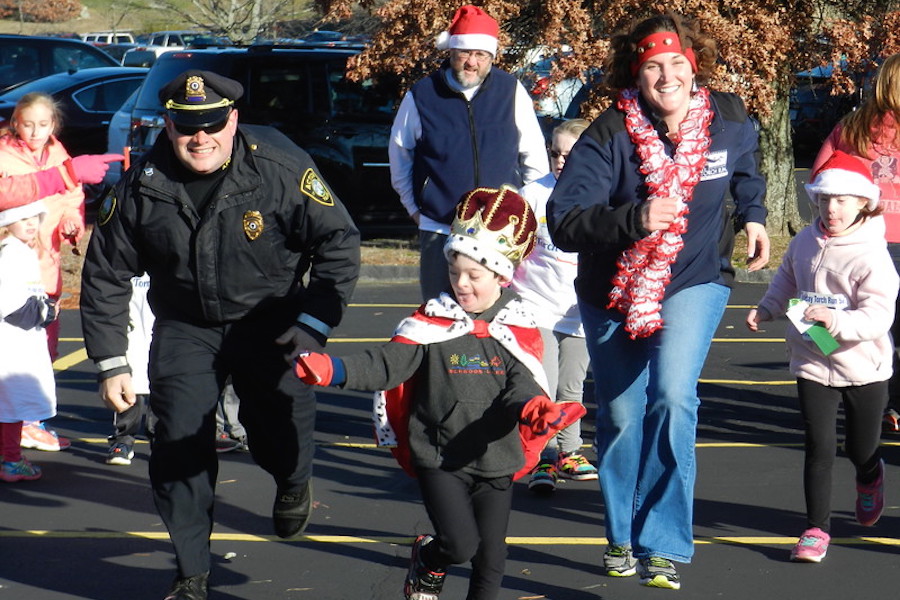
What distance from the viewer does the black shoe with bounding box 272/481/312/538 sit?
540 cm

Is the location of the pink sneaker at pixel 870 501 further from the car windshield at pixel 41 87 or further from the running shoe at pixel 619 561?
the car windshield at pixel 41 87

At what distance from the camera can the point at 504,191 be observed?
466 cm

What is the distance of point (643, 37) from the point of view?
4.86m

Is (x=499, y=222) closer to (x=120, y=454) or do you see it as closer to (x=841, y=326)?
(x=841, y=326)

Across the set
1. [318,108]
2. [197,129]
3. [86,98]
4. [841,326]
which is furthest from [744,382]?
[86,98]

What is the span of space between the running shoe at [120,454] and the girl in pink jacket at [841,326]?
3.57m

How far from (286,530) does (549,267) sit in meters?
1.95

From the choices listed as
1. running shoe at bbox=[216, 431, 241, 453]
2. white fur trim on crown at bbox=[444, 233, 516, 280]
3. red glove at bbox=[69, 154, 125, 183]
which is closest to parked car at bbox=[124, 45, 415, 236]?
red glove at bbox=[69, 154, 125, 183]

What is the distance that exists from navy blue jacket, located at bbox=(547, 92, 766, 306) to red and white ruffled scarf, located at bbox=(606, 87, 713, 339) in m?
0.04

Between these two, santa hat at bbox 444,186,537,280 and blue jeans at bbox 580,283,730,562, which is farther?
blue jeans at bbox 580,283,730,562

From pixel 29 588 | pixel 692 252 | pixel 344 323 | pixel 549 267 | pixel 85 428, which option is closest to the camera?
pixel 692 252

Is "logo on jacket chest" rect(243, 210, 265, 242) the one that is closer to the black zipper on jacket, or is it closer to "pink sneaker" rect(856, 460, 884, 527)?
the black zipper on jacket

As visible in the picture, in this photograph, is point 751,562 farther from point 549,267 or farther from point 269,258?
point 269,258

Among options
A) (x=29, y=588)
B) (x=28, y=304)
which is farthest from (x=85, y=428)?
(x=29, y=588)
